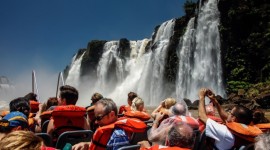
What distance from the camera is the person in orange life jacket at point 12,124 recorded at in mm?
3285

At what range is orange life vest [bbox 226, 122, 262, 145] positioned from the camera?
149 inches

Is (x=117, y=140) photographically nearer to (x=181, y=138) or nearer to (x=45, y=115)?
(x=181, y=138)

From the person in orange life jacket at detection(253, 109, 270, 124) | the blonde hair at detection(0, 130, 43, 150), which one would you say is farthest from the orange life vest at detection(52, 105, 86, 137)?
the person in orange life jacket at detection(253, 109, 270, 124)

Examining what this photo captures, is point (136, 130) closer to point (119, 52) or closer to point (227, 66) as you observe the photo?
point (227, 66)

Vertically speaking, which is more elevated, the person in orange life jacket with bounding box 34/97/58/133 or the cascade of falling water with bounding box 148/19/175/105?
the cascade of falling water with bounding box 148/19/175/105

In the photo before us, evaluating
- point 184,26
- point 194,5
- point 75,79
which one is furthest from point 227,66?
point 75,79

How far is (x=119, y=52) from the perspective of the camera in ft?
203

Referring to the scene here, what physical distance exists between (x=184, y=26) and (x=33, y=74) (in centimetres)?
3393

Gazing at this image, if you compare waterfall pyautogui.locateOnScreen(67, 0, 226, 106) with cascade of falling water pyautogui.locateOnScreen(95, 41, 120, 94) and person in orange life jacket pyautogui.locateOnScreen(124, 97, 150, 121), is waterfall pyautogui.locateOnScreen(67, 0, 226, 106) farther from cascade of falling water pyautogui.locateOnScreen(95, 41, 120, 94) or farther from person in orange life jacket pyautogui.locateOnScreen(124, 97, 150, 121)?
person in orange life jacket pyautogui.locateOnScreen(124, 97, 150, 121)

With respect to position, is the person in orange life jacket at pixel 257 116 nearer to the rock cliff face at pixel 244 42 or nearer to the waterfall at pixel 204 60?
the rock cliff face at pixel 244 42

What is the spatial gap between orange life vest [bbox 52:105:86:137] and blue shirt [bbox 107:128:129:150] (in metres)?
1.13

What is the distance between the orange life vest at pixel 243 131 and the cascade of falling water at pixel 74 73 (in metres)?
69.7

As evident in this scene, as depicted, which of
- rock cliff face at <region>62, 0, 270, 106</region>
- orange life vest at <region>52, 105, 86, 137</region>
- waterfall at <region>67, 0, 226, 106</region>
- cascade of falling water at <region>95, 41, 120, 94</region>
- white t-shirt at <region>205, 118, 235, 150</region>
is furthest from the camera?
cascade of falling water at <region>95, 41, 120, 94</region>

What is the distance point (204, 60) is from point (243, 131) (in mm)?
33632
